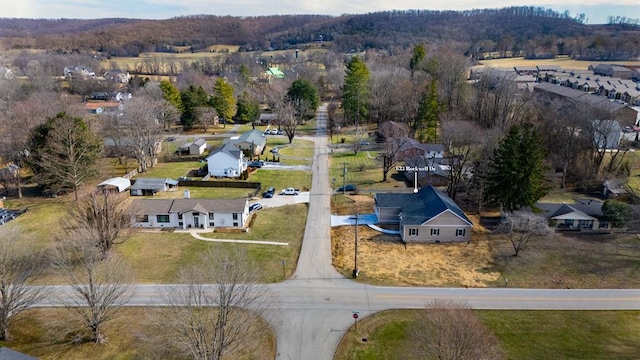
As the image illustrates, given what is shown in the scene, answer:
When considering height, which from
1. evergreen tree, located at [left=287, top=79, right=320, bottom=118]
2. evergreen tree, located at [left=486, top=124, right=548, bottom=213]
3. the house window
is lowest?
the house window

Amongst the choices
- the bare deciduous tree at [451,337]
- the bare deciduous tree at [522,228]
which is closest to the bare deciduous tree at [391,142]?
the bare deciduous tree at [522,228]

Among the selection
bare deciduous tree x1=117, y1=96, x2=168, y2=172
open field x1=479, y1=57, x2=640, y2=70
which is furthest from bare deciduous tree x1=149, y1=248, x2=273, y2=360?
open field x1=479, y1=57, x2=640, y2=70

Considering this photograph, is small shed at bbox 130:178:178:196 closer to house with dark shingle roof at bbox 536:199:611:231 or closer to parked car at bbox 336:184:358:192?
parked car at bbox 336:184:358:192

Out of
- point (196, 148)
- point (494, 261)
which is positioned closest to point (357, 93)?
point (196, 148)

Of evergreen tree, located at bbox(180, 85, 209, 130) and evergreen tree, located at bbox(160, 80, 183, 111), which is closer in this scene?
evergreen tree, located at bbox(180, 85, 209, 130)

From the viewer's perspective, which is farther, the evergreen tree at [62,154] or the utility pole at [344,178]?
the utility pole at [344,178]

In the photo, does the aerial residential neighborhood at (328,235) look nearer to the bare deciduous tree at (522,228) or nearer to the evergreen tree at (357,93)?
the bare deciduous tree at (522,228)
